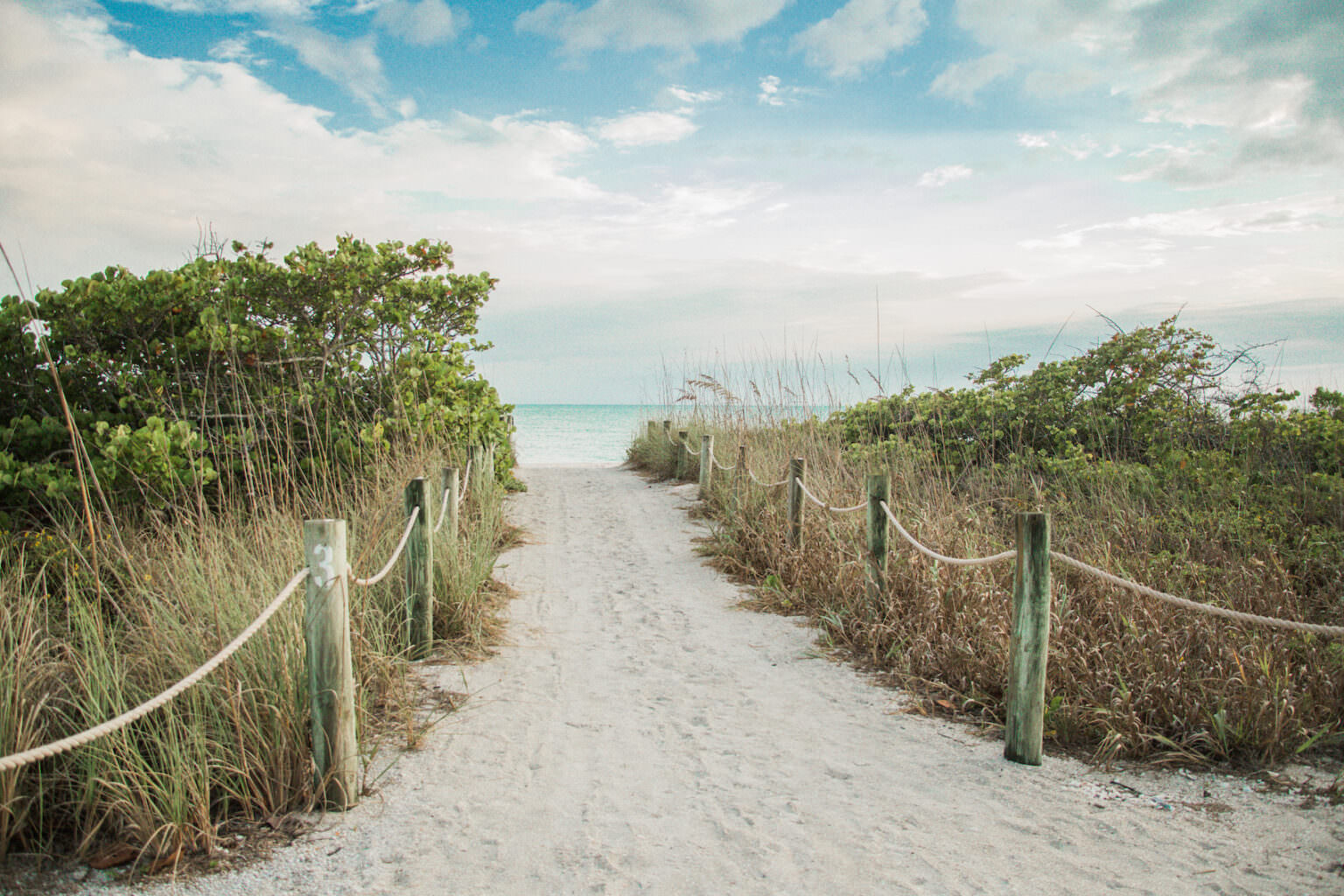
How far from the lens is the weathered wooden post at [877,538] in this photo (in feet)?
16.1

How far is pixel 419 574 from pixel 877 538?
275cm

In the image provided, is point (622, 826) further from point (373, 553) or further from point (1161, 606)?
point (1161, 606)

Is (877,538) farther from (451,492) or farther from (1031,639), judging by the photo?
(451,492)

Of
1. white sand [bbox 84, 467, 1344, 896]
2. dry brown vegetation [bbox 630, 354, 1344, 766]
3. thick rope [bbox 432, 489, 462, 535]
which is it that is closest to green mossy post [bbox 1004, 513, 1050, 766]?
white sand [bbox 84, 467, 1344, 896]

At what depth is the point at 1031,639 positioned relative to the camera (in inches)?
127

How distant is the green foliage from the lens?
5.96 m

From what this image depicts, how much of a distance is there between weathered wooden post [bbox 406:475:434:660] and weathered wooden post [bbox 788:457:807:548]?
307cm

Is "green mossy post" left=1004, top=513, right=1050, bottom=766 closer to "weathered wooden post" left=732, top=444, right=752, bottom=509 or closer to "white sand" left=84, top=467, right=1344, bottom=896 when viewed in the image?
"white sand" left=84, top=467, right=1344, bottom=896

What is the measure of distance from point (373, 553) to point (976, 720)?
3331 millimetres

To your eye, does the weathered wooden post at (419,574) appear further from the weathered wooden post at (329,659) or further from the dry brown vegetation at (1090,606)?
the dry brown vegetation at (1090,606)

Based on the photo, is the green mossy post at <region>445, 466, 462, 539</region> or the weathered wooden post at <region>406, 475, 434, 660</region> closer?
the weathered wooden post at <region>406, 475, 434, 660</region>

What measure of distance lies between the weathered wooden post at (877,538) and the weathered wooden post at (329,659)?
3204 mm

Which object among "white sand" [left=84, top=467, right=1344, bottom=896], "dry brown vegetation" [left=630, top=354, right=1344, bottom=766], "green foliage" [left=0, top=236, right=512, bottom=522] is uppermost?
"green foliage" [left=0, top=236, right=512, bottom=522]

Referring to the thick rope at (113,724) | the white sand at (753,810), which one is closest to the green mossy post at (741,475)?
the white sand at (753,810)
